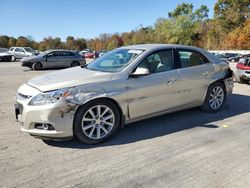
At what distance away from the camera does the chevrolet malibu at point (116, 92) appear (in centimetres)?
423

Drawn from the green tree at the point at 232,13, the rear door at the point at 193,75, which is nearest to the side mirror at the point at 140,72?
the rear door at the point at 193,75

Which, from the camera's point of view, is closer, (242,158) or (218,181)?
(218,181)

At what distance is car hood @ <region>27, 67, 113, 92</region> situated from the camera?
4340 mm

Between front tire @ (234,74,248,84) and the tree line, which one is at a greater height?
the tree line

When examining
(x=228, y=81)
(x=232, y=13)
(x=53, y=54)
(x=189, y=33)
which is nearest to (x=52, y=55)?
(x=53, y=54)

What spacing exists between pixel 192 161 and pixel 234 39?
5585 cm

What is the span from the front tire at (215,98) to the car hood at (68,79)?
8.19ft

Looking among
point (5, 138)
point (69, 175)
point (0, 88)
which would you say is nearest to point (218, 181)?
point (69, 175)

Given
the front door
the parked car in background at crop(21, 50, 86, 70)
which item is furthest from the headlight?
the parked car in background at crop(21, 50, 86, 70)

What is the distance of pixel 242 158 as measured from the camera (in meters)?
4.01

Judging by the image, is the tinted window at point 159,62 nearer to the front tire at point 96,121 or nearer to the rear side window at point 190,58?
the rear side window at point 190,58

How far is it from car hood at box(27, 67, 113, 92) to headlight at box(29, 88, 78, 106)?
0.27 feet

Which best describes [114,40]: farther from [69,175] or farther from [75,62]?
[69,175]

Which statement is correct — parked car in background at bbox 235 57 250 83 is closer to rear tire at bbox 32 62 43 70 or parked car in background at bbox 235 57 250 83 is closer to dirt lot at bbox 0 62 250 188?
dirt lot at bbox 0 62 250 188
